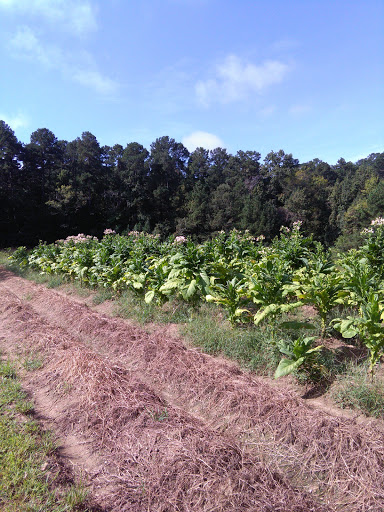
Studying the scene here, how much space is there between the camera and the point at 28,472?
2.24 m

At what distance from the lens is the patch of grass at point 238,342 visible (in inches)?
146

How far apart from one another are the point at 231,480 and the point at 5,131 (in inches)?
1407

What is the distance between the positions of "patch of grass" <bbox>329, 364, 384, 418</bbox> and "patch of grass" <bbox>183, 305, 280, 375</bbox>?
72cm

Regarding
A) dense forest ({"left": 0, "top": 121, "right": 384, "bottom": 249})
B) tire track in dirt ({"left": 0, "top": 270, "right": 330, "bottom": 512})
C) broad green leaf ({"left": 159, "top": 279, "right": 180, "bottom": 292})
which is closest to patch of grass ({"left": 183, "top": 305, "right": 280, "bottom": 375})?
broad green leaf ({"left": 159, "top": 279, "right": 180, "bottom": 292})

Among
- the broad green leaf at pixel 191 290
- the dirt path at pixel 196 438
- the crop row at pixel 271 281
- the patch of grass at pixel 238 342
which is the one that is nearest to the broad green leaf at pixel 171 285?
the crop row at pixel 271 281

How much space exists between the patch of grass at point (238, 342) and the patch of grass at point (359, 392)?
0.72 m

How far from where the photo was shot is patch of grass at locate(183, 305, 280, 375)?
12.1 feet

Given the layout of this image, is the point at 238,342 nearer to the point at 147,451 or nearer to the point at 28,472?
→ the point at 147,451

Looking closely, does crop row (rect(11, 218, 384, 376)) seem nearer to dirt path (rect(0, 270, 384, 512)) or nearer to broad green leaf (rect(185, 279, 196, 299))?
broad green leaf (rect(185, 279, 196, 299))

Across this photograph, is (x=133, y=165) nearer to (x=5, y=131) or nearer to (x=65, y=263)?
(x=5, y=131)

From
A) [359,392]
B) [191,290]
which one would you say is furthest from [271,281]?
[359,392]

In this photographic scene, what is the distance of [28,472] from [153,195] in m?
41.5

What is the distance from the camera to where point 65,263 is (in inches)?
393

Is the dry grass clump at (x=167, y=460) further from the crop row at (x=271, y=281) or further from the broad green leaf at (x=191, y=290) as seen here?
the broad green leaf at (x=191, y=290)
